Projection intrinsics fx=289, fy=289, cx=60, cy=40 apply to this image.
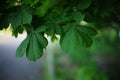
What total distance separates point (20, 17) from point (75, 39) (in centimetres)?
23

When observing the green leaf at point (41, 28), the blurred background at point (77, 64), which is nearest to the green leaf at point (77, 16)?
the green leaf at point (41, 28)

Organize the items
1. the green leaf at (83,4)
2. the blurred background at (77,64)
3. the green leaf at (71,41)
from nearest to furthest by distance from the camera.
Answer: the green leaf at (71,41)
the green leaf at (83,4)
the blurred background at (77,64)

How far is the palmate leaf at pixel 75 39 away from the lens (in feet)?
3.59

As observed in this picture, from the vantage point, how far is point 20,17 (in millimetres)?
1112

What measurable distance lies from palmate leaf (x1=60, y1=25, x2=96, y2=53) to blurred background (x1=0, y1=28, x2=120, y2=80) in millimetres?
2390

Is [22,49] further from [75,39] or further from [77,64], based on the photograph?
[77,64]

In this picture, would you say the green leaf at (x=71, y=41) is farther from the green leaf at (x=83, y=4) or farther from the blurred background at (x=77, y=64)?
the blurred background at (x=77, y=64)

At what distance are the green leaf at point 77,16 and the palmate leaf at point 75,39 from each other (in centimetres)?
3

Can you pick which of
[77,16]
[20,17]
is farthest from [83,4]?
[20,17]

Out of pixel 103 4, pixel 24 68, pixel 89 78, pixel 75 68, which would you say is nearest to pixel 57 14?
pixel 103 4

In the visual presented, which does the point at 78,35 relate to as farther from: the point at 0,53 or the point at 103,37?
the point at 0,53

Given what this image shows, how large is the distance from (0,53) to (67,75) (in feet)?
6.12

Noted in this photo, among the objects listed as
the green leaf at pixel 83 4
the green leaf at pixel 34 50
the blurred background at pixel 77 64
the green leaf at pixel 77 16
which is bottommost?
the blurred background at pixel 77 64

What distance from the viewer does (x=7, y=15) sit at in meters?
1.15
